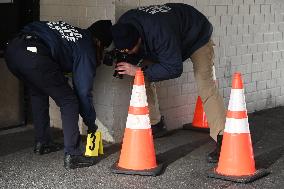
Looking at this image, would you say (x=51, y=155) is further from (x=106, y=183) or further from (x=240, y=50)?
(x=240, y=50)

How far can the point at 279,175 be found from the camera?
16.8 feet

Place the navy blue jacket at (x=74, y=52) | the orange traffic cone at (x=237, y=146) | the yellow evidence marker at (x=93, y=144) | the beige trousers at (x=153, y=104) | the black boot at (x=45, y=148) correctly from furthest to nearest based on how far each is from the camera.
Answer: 1. the beige trousers at (x=153, y=104)
2. the black boot at (x=45, y=148)
3. the yellow evidence marker at (x=93, y=144)
4. the navy blue jacket at (x=74, y=52)
5. the orange traffic cone at (x=237, y=146)

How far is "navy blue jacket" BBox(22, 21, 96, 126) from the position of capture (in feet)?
16.7

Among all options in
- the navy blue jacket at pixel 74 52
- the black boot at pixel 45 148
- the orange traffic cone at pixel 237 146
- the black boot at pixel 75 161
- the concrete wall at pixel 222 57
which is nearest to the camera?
the orange traffic cone at pixel 237 146

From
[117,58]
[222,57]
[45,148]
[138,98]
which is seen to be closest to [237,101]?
[138,98]

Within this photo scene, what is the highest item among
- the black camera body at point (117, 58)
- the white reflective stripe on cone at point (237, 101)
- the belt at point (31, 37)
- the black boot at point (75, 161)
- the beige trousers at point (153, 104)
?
the belt at point (31, 37)

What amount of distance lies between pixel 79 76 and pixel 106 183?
1000 mm

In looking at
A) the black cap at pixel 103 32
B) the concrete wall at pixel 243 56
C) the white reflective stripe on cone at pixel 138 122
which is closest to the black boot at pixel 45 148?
the white reflective stripe on cone at pixel 138 122

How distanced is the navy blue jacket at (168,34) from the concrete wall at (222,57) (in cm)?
73

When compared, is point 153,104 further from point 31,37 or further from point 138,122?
point 31,37

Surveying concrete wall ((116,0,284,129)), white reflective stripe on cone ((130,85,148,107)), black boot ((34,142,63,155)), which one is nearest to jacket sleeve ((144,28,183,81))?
white reflective stripe on cone ((130,85,148,107))

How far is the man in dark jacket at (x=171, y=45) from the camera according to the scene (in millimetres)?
5129

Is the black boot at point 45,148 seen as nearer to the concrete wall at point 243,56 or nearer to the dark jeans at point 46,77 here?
the dark jeans at point 46,77

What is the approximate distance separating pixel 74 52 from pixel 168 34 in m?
0.87
